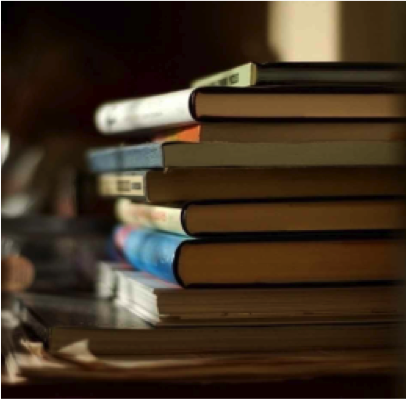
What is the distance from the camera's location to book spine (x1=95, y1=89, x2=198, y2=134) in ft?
2.15

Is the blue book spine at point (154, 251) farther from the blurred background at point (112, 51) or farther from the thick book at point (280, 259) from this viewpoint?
the blurred background at point (112, 51)

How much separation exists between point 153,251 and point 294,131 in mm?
141

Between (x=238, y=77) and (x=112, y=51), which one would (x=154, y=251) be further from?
(x=112, y=51)

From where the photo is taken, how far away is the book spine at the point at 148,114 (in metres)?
0.66

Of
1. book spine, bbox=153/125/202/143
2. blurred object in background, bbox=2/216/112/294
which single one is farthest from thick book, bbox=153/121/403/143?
blurred object in background, bbox=2/216/112/294

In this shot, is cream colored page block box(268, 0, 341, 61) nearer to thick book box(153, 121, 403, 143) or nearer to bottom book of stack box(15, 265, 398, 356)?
thick book box(153, 121, 403, 143)

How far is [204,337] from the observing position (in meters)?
0.63

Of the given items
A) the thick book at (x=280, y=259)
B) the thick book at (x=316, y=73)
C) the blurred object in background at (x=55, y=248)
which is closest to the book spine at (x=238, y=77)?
the thick book at (x=316, y=73)

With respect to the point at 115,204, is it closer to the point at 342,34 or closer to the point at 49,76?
the point at 49,76

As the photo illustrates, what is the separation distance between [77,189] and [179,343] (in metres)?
0.41

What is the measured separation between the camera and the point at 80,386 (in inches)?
22.2

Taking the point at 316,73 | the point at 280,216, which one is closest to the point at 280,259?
the point at 280,216

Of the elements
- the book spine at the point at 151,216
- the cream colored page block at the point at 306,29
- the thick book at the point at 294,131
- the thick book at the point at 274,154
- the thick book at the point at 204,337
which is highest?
the cream colored page block at the point at 306,29

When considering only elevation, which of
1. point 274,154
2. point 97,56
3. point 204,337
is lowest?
point 204,337
